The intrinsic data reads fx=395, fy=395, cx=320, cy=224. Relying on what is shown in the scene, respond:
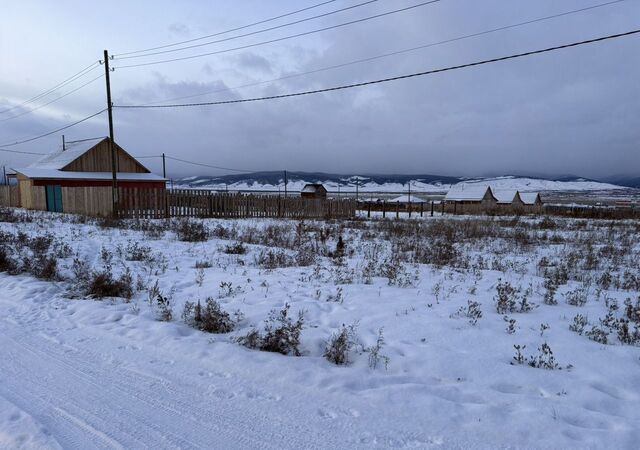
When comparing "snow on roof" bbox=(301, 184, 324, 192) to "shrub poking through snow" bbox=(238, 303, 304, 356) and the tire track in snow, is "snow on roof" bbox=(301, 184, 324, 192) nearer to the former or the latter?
"shrub poking through snow" bbox=(238, 303, 304, 356)

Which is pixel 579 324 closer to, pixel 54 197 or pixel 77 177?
pixel 54 197

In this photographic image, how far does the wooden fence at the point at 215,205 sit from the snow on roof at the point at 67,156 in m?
16.8

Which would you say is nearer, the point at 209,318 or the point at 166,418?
the point at 166,418

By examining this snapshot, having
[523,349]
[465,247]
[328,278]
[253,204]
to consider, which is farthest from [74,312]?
[253,204]

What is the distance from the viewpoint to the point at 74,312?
5395mm

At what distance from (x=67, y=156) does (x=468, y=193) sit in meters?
52.4

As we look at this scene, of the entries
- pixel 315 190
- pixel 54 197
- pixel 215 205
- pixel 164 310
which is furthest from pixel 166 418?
pixel 315 190

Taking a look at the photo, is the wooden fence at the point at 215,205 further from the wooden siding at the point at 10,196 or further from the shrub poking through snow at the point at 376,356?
the wooden siding at the point at 10,196

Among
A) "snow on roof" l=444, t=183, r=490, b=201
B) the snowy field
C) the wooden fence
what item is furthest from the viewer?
"snow on roof" l=444, t=183, r=490, b=201

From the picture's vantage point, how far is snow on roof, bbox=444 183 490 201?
196 ft

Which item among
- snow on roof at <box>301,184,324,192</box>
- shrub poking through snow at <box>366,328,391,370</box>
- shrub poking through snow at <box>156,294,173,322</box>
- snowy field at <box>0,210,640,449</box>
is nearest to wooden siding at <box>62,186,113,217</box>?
snowy field at <box>0,210,640,449</box>

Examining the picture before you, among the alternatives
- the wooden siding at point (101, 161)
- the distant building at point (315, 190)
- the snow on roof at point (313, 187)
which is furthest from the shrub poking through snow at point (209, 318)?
the snow on roof at point (313, 187)

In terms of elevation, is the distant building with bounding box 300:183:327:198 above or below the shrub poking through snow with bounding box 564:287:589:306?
above

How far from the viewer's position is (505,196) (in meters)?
62.2
